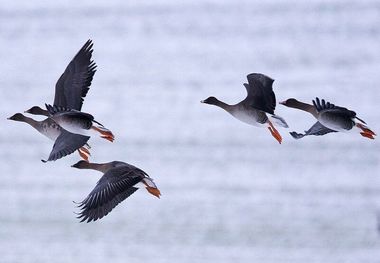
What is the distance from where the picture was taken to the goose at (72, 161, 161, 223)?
3.10m

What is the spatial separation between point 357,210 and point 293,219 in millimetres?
184

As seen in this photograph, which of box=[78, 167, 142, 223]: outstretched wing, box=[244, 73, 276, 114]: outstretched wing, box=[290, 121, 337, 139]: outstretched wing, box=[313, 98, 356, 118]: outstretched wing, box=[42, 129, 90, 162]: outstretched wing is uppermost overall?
box=[244, 73, 276, 114]: outstretched wing

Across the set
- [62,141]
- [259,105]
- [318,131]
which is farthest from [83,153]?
[318,131]

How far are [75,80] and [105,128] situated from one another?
0.19 metres

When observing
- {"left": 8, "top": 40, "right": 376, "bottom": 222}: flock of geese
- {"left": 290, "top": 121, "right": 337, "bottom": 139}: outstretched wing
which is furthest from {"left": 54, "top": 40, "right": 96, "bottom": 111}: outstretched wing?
{"left": 290, "top": 121, "right": 337, "bottom": 139}: outstretched wing

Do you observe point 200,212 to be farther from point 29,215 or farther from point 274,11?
point 274,11

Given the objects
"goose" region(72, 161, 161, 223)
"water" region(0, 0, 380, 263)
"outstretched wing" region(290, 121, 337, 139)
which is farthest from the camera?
"water" region(0, 0, 380, 263)

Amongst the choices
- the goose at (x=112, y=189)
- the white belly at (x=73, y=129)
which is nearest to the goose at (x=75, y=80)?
the white belly at (x=73, y=129)

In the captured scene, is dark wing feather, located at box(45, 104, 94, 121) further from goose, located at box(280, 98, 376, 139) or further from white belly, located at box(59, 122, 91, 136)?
goose, located at box(280, 98, 376, 139)

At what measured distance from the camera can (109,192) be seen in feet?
10.2

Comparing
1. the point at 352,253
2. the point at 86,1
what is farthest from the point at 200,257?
the point at 86,1

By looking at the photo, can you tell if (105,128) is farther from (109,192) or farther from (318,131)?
(318,131)

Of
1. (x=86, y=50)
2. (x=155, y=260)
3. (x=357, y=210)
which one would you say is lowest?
(x=155, y=260)

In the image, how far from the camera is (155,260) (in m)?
3.38
